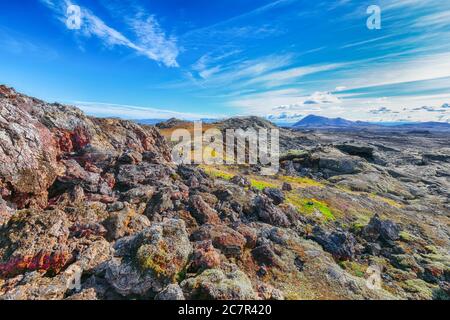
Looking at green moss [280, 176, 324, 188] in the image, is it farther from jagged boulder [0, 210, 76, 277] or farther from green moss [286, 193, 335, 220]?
jagged boulder [0, 210, 76, 277]

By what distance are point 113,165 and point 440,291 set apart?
1276 inches

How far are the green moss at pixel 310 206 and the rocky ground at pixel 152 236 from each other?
538mm

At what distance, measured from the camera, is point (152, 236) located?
53.9ft

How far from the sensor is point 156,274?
48.9 ft

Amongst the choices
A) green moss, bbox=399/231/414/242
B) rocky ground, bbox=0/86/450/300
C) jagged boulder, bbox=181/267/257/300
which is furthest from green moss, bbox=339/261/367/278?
jagged boulder, bbox=181/267/257/300

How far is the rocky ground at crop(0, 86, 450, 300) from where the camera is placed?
48.9 ft

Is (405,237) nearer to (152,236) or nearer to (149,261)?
(152,236)

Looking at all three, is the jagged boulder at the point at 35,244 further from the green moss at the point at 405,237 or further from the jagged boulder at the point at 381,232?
the green moss at the point at 405,237

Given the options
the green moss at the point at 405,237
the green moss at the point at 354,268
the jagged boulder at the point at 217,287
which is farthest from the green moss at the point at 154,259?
the green moss at the point at 405,237

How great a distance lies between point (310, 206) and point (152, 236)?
3100 cm

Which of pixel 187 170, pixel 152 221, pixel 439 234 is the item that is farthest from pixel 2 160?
pixel 439 234

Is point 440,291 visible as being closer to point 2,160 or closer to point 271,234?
point 271,234

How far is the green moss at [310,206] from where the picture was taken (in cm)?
3956

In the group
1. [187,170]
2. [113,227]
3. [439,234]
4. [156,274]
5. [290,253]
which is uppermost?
[187,170]
